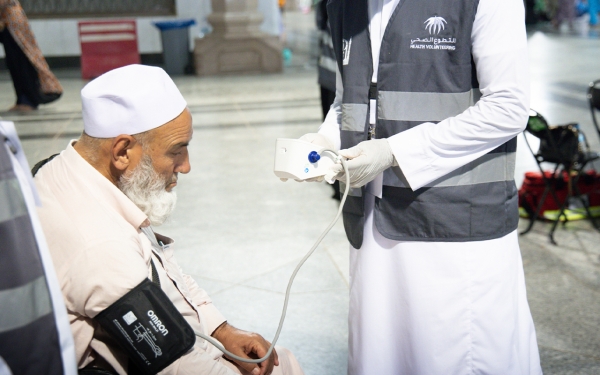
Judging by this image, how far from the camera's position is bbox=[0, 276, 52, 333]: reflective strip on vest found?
113 centimetres

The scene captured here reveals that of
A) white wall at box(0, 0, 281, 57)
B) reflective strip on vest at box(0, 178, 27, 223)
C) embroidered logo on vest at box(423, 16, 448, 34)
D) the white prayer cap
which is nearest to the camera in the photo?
reflective strip on vest at box(0, 178, 27, 223)

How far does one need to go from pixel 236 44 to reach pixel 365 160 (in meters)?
11.8

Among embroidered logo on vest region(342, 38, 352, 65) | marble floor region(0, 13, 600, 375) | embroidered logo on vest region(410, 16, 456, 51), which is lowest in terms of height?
marble floor region(0, 13, 600, 375)

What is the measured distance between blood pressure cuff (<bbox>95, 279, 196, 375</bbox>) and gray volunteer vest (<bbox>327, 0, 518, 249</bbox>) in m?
0.73

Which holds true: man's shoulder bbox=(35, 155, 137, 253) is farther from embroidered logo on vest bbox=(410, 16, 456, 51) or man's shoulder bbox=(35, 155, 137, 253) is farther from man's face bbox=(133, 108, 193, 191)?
embroidered logo on vest bbox=(410, 16, 456, 51)

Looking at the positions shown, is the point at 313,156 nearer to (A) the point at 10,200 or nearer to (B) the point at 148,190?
(B) the point at 148,190

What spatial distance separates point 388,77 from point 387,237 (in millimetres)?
458

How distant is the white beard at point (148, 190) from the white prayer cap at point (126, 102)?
104 mm

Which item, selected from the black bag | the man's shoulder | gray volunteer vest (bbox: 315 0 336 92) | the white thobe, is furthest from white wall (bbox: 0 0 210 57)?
the man's shoulder

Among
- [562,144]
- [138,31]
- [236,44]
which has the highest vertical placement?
[562,144]

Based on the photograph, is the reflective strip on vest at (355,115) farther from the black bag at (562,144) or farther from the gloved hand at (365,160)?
the black bag at (562,144)

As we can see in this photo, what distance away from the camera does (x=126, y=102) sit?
165 centimetres

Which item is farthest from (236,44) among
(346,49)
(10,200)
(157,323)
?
(10,200)

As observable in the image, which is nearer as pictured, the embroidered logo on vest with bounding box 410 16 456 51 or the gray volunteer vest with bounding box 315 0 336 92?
the embroidered logo on vest with bounding box 410 16 456 51
